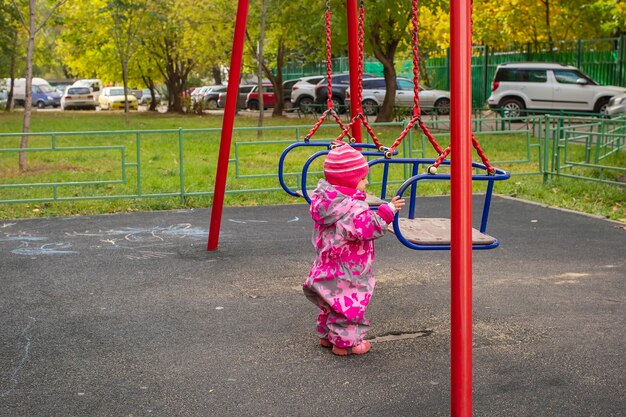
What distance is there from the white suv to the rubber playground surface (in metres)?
15.9

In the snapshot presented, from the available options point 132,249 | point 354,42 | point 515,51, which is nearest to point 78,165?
point 132,249

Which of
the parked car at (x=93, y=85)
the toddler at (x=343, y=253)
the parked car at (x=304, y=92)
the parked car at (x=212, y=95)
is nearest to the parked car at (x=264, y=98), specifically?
the parked car at (x=212, y=95)

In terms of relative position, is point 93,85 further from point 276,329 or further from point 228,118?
point 276,329

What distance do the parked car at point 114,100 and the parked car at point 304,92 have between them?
13.9 metres

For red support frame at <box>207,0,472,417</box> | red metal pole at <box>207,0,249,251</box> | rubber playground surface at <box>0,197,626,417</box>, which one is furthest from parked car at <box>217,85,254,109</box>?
red support frame at <box>207,0,472,417</box>

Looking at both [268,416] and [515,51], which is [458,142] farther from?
[515,51]

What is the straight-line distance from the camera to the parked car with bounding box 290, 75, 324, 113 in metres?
31.3

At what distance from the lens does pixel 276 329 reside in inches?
232

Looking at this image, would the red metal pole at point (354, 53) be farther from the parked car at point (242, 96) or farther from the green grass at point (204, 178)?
the parked car at point (242, 96)

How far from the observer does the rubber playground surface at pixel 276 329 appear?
460 centimetres

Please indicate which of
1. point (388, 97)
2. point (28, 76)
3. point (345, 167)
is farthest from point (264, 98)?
point (345, 167)

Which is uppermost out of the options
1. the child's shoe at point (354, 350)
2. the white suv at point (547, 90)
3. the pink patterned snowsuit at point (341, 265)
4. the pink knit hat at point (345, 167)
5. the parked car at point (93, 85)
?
the parked car at point (93, 85)

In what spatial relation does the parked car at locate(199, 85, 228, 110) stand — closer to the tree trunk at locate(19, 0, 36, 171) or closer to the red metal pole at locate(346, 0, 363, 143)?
the tree trunk at locate(19, 0, 36, 171)

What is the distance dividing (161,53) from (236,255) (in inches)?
1175
